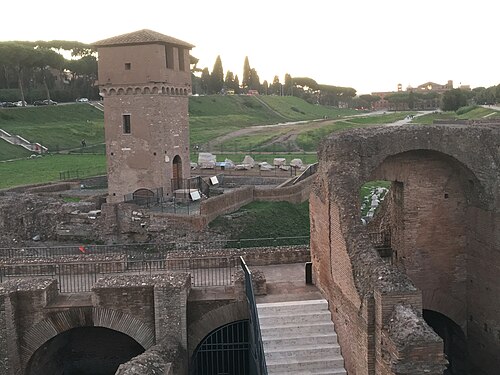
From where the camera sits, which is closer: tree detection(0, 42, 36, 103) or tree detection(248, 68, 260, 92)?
tree detection(0, 42, 36, 103)

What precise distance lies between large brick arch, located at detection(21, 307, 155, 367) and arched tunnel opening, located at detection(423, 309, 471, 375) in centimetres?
619

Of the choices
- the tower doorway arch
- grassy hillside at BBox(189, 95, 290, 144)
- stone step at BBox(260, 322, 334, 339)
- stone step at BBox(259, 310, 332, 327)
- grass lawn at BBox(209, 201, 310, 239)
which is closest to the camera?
stone step at BBox(260, 322, 334, 339)

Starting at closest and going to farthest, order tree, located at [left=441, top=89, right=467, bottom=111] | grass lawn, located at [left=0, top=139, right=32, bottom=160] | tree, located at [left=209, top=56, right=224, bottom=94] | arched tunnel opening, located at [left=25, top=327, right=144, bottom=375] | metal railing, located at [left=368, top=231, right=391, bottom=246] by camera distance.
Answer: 1. metal railing, located at [left=368, top=231, right=391, bottom=246]
2. arched tunnel opening, located at [left=25, top=327, right=144, bottom=375]
3. grass lawn, located at [left=0, top=139, right=32, bottom=160]
4. tree, located at [left=441, top=89, right=467, bottom=111]
5. tree, located at [left=209, top=56, right=224, bottom=94]

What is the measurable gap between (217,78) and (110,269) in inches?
3302

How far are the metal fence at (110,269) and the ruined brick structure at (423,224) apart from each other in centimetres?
294

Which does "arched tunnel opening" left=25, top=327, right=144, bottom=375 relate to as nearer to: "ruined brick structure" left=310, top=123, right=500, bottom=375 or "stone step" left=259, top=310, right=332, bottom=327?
"stone step" left=259, top=310, right=332, bottom=327

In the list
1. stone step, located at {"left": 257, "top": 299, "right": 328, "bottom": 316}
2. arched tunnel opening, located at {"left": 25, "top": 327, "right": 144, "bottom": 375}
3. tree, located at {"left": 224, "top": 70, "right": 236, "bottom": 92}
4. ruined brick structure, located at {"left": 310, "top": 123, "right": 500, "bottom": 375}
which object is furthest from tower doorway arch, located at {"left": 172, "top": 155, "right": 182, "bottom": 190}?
tree, located at {"left": 224, "top": 70, "right": 236, "bottom": 92}

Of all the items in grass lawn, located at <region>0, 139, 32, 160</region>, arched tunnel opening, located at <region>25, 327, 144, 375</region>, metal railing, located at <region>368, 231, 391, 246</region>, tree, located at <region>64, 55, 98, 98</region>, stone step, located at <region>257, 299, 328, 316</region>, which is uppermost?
tree, located at <region>64, 55, 98, 98</region>

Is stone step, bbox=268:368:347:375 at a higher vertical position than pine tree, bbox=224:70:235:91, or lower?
lower

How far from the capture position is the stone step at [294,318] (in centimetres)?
1141

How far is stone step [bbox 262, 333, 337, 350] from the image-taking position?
431 inches

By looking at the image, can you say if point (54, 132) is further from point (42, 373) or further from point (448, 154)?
point (448, 154)

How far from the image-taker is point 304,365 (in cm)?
1059

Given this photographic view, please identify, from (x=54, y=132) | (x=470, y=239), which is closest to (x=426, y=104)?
(x=54, y=132)
